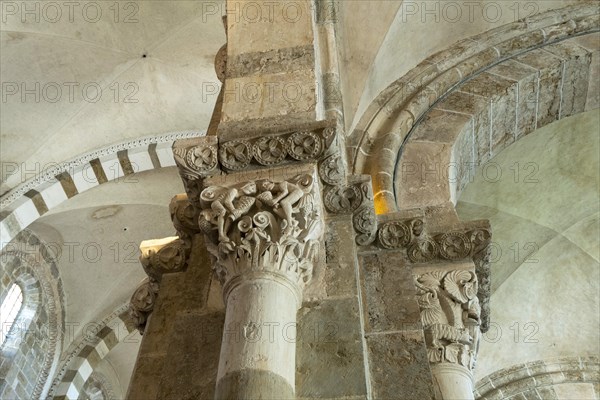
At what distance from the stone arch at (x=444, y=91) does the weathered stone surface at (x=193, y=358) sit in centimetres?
147

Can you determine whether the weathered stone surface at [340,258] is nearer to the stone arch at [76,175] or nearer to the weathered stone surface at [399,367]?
the weathered stone surface at [399,367]

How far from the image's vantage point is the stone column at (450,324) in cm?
289

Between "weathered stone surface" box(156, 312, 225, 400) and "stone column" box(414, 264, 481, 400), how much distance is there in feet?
3.72

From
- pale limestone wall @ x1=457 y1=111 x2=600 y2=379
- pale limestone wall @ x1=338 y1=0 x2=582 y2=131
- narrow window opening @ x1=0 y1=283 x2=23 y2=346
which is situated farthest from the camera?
narrow window opening @ x1=0 y1=283 x2=23 y2=346

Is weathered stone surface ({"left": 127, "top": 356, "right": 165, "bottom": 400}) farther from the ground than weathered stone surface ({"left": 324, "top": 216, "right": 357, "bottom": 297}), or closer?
closer

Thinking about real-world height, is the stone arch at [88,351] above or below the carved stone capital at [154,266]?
above

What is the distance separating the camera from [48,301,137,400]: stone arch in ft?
29.9

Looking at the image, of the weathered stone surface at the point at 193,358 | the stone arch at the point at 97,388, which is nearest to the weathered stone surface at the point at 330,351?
the weathered stone surface at the point at 193,358

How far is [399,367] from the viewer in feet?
7.50

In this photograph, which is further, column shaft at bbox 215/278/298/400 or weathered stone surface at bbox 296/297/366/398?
weathered stone surface at bbox 296/297/366/398

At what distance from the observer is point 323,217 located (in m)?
2.62

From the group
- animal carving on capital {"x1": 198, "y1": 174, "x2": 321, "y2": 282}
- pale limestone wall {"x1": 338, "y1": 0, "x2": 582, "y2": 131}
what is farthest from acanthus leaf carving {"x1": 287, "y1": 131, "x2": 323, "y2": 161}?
pale limestone wall {"x1": 338, "y1": 0, "x2": 582, "y2": 131}

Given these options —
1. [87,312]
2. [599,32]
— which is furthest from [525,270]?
[87,312]

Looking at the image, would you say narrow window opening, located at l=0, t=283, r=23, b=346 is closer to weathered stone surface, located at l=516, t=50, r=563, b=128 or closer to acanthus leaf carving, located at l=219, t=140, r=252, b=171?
acanthus leaf carving, located at l=219, t=140, r=252, b=171
